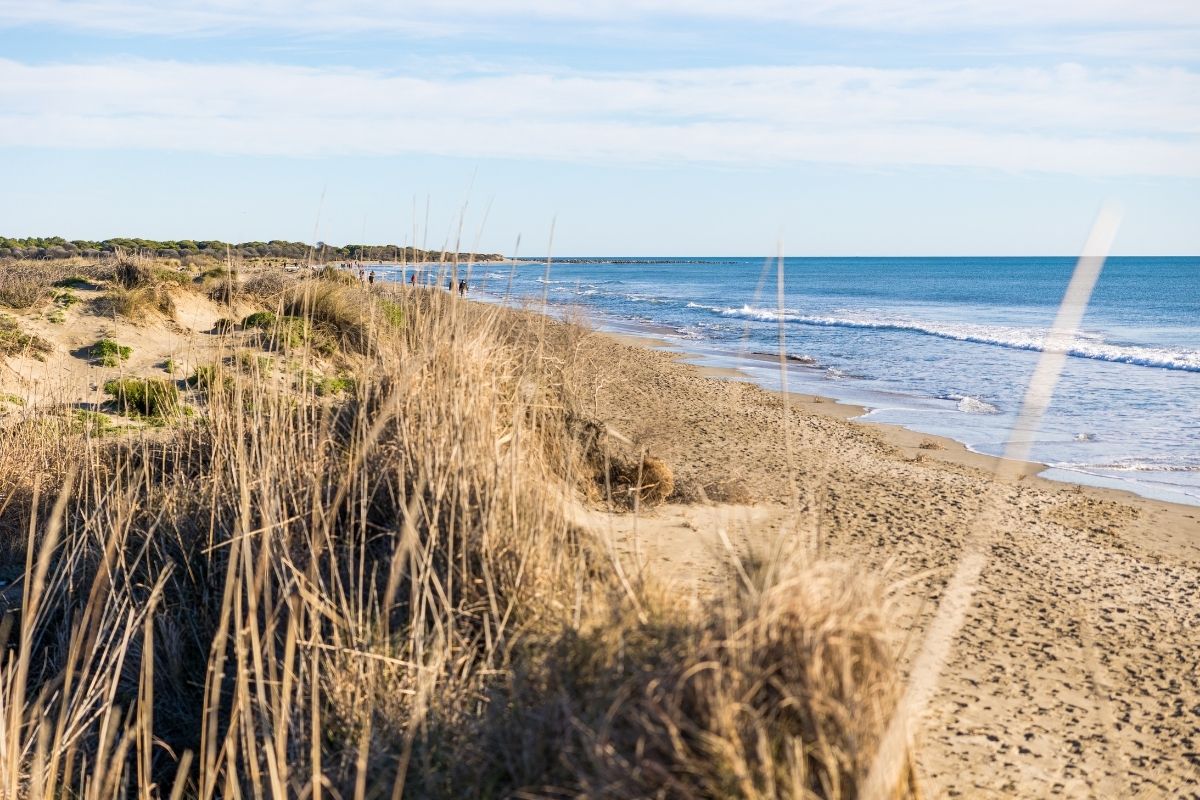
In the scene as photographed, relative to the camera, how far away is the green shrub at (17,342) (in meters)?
13.2

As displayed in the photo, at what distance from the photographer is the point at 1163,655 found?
249 inches

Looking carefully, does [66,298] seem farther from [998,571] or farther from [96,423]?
[998,571]

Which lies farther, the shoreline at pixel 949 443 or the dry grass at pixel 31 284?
the dry grass at pixel 31 284

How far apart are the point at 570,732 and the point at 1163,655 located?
4890 millimetres

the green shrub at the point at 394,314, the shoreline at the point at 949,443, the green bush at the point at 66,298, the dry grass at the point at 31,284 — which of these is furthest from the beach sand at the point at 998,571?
the dry grass at the point at 31,284

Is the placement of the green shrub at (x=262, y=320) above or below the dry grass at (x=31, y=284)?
below

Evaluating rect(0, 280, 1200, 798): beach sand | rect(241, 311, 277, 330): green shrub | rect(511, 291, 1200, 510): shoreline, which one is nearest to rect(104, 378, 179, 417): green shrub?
rect(0, 280, 1200, 798): beach sand

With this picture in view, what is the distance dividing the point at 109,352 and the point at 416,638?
475 inches

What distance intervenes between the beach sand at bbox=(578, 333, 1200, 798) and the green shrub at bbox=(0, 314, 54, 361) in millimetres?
7757

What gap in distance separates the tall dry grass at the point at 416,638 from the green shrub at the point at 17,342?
5657 millimetres

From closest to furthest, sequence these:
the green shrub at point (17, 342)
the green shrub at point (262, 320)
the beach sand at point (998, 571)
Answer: the beach sand at point (998, 571), the green shrub at point (17, 342), the green shrub at point (262, 320)

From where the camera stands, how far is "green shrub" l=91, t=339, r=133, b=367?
1415 cm

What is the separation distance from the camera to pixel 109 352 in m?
14.4

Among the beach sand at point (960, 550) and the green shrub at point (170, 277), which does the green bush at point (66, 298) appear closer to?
the beach sand at point (960, 550)
